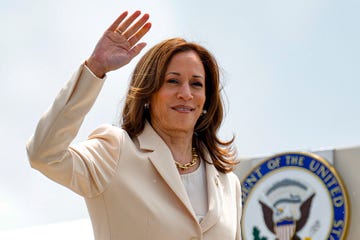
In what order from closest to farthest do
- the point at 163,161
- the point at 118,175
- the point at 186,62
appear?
the point at 118,175, the point at 163,161, the point at 186,62

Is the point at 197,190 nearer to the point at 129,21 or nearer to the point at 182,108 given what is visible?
the point at 182,108

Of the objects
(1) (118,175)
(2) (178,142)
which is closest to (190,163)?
(2) (178,142)

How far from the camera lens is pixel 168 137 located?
3.02 meters

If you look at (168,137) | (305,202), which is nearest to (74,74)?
(168,137)

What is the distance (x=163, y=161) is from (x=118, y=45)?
497 millimetres

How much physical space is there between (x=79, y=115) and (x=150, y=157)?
0.43m

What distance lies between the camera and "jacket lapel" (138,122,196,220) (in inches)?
111

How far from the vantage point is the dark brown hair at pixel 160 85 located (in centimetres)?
296

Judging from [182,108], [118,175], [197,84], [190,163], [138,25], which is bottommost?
[118,175]

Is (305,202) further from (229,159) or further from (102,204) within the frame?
(102,204)

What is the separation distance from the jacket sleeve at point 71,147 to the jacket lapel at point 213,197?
16.0 inches

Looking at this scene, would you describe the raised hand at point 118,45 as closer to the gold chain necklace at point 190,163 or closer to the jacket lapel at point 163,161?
the jacket lapel at point 163,161

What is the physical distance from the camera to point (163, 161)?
113 inches

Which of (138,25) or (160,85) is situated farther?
(160,85)
